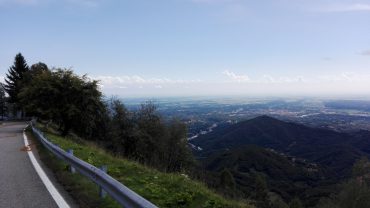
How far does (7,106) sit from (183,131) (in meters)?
62.7

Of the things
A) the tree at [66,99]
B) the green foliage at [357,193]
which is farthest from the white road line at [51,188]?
the green foliage at [357,193]

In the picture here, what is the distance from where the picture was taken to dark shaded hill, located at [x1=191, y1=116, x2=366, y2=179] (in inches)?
5738

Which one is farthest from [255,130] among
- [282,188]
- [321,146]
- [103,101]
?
[103,101]

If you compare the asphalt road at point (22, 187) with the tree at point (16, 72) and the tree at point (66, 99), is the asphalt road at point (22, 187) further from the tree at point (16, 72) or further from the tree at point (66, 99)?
the tree at point (16, 72)

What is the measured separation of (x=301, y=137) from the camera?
18788 cm

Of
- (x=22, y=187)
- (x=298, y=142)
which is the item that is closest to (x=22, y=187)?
(x=22, y=187)

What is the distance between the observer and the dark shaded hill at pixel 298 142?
478ft

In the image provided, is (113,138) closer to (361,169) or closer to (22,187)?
(361,169)

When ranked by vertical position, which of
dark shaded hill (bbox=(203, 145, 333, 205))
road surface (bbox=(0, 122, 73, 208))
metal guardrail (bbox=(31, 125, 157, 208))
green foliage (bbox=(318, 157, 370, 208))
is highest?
metal guardrail (bbox=(31, 125, 157, 208))

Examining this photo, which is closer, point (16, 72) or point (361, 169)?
point (361, 169)

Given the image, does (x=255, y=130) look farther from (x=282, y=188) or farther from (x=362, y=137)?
(x=282, y=188)

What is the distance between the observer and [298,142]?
181875mm

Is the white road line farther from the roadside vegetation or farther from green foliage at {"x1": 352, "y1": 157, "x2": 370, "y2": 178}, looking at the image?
green foliage at {"x1": 352, "y1": 157, "x2": 370, "y2": 178}

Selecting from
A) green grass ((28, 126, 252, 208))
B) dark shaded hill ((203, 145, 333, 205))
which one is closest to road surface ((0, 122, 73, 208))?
green grass ((28, 126, 252, 208))
